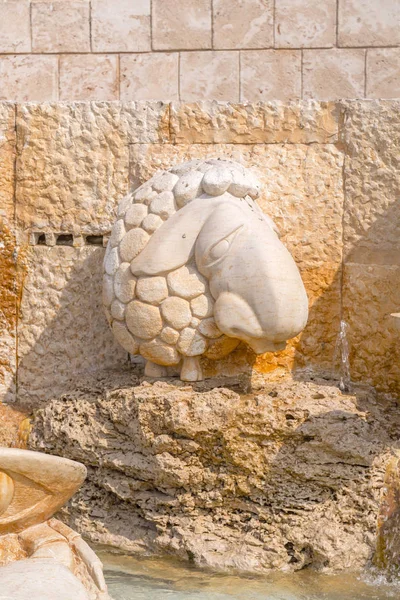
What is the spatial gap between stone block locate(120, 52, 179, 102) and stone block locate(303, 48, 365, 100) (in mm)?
697

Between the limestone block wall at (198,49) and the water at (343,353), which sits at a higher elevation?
the limestone block wall at (198,49)

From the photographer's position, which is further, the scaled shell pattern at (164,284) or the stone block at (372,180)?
the stone block at (372,180)

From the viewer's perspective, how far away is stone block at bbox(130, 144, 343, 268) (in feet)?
17.3

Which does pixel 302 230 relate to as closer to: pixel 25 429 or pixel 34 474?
pixel 25 429

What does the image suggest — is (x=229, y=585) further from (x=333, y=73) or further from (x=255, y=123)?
(x=333, y=73)

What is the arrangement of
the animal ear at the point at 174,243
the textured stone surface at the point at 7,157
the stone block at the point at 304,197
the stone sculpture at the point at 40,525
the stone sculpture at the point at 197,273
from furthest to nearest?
the textured stone surface at the point at 7,157
the stone block at the point at 304,197
the animal ear at the point at 174,243
the stone sculpture at the point at 197,273
the stone sculpture at the point at 40,525

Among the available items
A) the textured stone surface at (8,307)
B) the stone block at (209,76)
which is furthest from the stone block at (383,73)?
the textured stone surface at (8,307)

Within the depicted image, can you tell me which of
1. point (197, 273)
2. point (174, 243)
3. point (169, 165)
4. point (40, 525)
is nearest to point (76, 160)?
point (169, 165)

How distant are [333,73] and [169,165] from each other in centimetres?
97

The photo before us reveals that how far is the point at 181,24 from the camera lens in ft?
17.9

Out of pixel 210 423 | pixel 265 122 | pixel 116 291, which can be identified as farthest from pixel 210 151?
pixel 210 423

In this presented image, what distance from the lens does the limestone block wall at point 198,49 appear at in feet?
17.5

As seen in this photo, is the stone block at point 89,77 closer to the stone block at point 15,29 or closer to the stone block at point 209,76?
the stone block at point 15,29

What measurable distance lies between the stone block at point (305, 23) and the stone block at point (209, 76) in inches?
10.8
